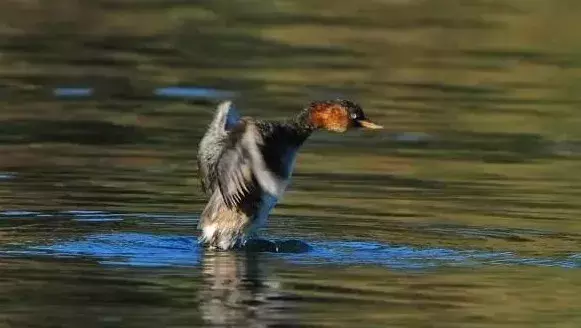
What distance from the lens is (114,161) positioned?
683 inches

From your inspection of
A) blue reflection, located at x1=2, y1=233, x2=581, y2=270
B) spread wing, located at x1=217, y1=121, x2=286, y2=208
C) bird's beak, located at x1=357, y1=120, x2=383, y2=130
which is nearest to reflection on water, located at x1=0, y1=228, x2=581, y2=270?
blue reflection, located at x1=2, y1=233, x2=581, y2=270

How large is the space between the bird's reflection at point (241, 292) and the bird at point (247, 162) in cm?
25

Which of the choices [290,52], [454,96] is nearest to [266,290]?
[454,96]

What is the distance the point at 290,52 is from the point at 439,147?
867cm

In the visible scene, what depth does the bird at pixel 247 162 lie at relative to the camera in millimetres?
12828

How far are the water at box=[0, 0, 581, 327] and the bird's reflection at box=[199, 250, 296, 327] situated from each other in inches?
1.0

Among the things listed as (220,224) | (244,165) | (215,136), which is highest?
(215,136)

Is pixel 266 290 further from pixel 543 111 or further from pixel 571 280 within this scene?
pixel 543 111

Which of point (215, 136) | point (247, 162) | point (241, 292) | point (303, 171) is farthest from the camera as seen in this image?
point (303, 171)

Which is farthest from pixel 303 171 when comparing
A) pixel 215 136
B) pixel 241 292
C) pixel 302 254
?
pixel 241 292

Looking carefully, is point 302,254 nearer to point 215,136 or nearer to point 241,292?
point 215,136

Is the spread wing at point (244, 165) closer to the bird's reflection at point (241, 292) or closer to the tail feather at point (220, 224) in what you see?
the bird's reflection at point (241, 292)

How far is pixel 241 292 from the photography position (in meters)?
11.9

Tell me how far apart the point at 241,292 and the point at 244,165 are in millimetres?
1186
